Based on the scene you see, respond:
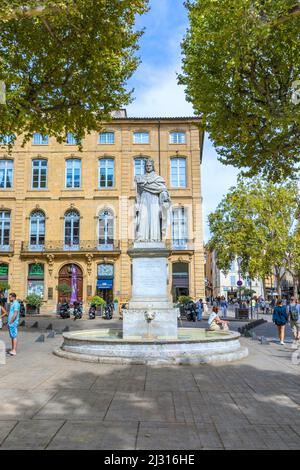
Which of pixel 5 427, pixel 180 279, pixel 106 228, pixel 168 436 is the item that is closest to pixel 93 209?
pixel 106 228

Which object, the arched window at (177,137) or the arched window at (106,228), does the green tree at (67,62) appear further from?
the arched window at (177,137)

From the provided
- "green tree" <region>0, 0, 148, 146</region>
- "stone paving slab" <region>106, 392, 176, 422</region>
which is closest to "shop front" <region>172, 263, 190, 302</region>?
"green tree" <region>0, 0, 148, 146</region>

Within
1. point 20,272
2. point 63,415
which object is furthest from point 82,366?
point 20,272

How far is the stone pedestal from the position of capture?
10211 millimetres

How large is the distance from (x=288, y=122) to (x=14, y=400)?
10.7 metres

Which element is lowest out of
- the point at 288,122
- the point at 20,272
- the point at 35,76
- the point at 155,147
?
the point at 20,272

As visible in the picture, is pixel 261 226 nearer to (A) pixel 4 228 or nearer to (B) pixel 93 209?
(B) pixel 93 209

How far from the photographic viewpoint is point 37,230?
3506 cm

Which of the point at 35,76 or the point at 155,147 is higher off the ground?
the point at 155,147

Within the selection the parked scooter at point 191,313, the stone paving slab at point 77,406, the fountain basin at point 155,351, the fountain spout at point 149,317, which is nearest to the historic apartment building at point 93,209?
the parked scooter at point 191,313

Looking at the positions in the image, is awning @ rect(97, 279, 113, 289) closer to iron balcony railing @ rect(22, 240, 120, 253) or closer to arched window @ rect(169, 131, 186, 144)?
iron balcony railing @ rect(22, 240, 120, 253)

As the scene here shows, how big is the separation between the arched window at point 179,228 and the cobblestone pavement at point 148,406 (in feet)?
83.4
